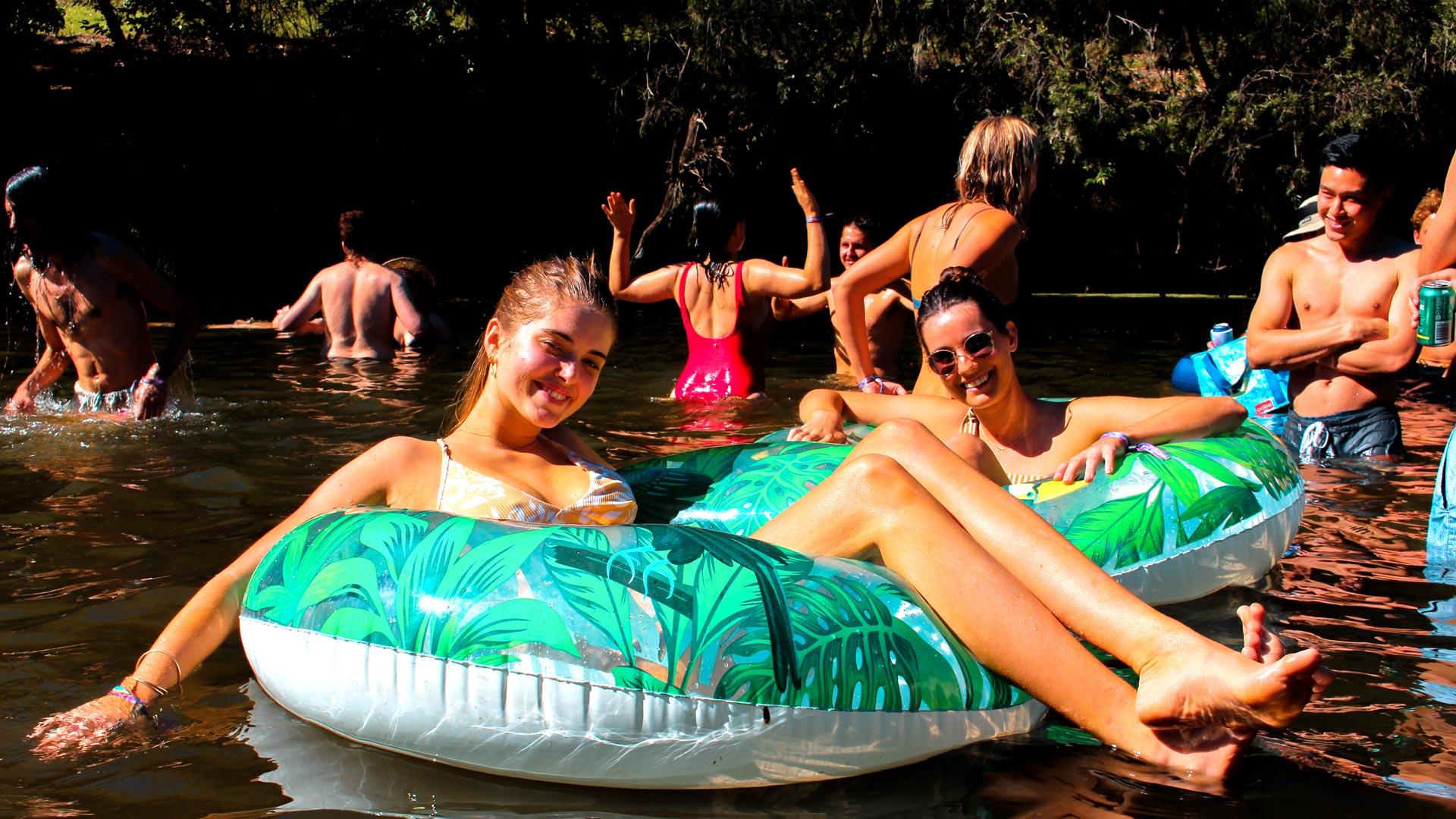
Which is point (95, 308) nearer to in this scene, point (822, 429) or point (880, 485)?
point (822, 429)

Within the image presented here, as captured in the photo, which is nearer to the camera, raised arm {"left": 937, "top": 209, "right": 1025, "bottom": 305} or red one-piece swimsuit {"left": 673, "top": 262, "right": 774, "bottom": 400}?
raised arm {"left": 937, "top": 209, "right": 1025, "bottom": 305}

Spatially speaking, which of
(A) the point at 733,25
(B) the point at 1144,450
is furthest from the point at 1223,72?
(B) the point at 1144,450

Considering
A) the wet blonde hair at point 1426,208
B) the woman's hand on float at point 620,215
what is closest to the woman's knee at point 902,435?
the woman's hand on float at point 620,215

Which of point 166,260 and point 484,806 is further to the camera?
point 166,260

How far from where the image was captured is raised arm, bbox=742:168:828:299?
6570 millimetres

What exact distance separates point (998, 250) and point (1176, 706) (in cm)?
281

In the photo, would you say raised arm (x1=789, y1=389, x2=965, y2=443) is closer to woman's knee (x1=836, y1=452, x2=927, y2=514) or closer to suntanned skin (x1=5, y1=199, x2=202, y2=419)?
woman's knee (x1=836, y1=452, x2=927, y2=514)

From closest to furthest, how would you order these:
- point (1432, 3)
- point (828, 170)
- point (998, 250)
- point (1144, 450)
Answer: point (1144, 450)
point (998, 250)
point (1432, 3)
point (828, 170)

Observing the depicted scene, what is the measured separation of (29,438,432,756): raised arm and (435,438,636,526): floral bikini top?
125 millimetres

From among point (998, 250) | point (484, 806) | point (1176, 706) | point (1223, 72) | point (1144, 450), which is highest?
point (1223, 72)

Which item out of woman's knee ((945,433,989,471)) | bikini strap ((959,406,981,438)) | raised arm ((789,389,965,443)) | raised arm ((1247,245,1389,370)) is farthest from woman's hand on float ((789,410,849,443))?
raised arm ((1247,245,1389,370))

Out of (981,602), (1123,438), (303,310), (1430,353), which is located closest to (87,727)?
(981,602)

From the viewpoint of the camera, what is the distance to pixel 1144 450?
3756 millimetres

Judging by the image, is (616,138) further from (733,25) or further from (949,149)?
(949,149)
